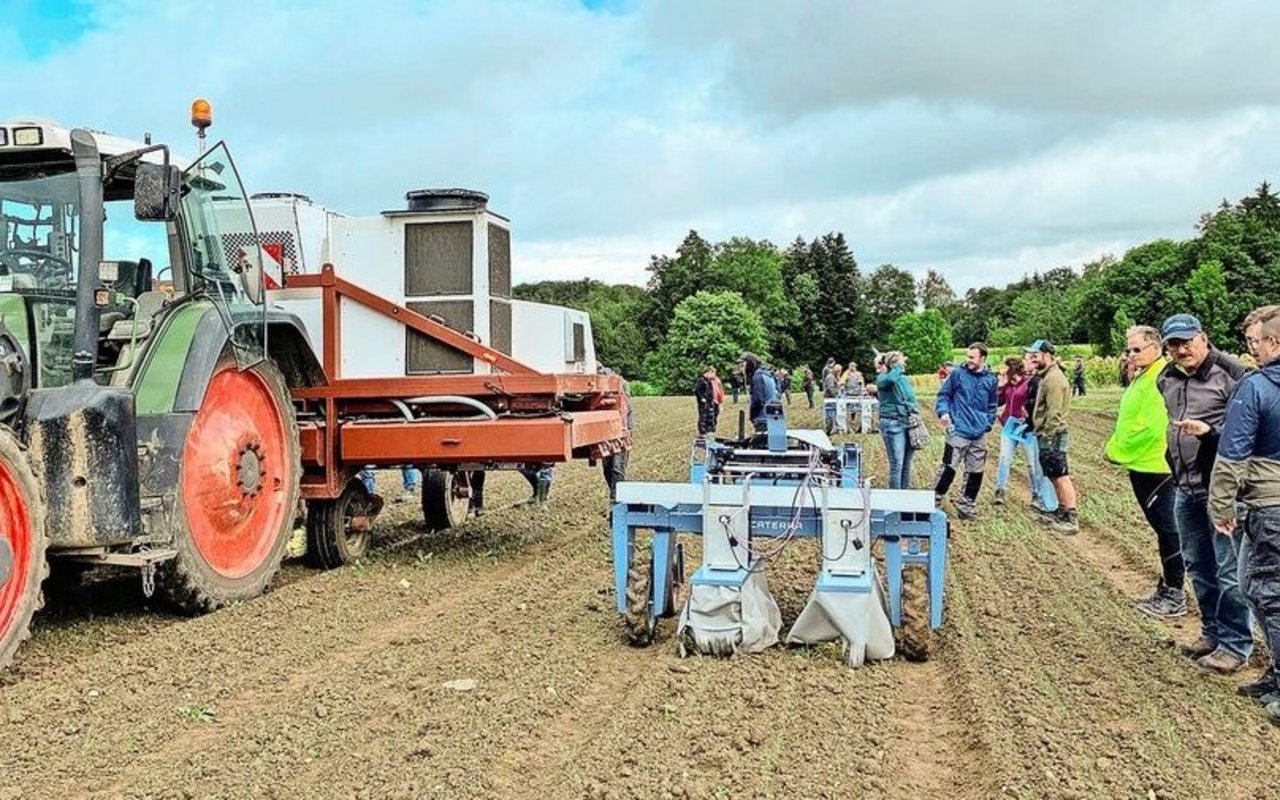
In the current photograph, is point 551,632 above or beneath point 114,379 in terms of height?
beneath

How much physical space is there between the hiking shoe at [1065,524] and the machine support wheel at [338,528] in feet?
19.5

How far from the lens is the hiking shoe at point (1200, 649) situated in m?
5.93

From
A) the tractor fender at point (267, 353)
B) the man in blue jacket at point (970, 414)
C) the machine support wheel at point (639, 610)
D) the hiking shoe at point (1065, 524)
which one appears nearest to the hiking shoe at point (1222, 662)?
the machine support wheel at point (639, 610)

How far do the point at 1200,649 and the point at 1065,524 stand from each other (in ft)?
15.4

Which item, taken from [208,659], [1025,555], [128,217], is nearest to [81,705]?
[208,659]

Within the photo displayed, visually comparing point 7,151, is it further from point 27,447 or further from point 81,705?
point 81,705

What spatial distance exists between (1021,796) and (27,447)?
4351 millimetres

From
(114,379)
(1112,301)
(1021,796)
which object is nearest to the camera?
(1021,796)

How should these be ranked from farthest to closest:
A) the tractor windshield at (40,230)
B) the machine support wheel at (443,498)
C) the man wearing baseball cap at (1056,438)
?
the man wearing baseball cap at (1056,438) → the machine support wheel at (443,498) → the tractor windshield at (40,230)

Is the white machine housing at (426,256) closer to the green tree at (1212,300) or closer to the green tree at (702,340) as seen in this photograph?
the green tree at (702,340)

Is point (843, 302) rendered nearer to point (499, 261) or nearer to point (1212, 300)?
point (1212, 300)

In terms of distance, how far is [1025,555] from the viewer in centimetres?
903

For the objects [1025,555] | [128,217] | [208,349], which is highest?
[128,217]

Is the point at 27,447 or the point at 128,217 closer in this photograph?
the point at 27,447
